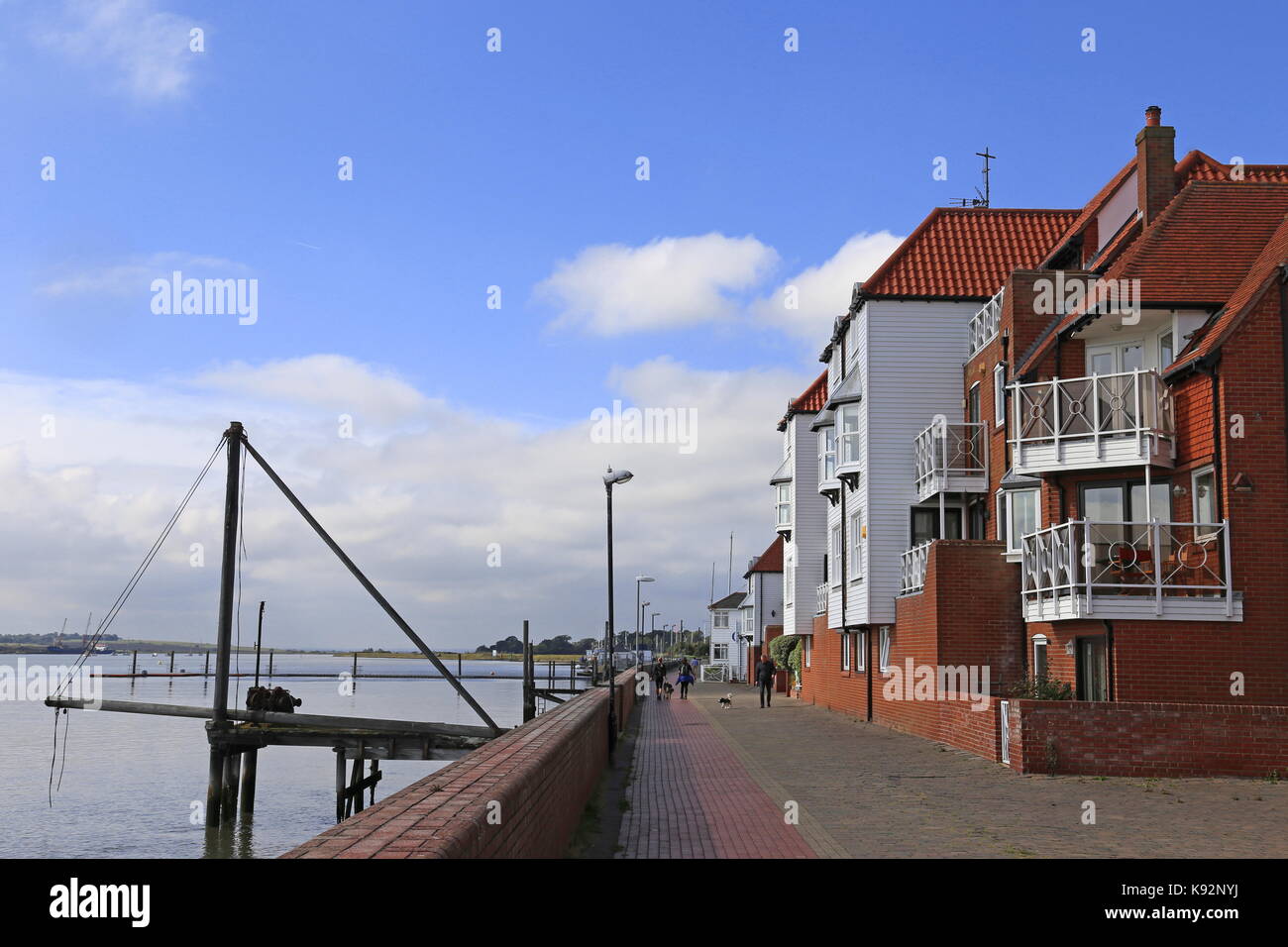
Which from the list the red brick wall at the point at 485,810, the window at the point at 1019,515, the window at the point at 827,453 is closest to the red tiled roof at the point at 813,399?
the window at the point at 827,453

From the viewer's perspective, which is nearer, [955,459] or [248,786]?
[248,786]

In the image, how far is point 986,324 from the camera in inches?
1053

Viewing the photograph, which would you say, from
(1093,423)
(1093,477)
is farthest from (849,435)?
(1093,423)

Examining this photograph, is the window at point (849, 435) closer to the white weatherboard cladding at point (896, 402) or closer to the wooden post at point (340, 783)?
the white weatherboard cladding at point (896, 402)

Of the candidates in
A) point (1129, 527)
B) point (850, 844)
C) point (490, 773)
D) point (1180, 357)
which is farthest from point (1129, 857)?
point (1180, 357)

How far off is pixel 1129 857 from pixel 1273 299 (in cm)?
1129

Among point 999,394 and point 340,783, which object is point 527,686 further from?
point 999,394

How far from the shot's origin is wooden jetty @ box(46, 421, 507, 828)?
2392cm

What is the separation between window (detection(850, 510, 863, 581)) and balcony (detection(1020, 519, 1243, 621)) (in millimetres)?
10629

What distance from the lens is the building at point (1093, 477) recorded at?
58.5 feet

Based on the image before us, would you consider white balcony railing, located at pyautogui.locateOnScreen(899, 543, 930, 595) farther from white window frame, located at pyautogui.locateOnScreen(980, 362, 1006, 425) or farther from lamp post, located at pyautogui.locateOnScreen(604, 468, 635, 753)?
lamp post, located at pyautogui.locateOnScreen(604, 468, 635, 753)

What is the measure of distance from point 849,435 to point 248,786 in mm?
16296
